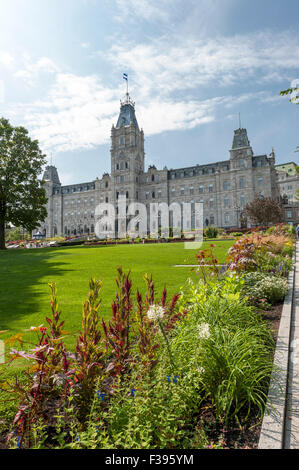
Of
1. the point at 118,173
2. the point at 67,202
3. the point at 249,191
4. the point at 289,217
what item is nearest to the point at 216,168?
the point at 249,191

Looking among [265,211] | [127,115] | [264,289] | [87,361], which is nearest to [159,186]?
[127,115]

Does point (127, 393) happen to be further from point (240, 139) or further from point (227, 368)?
point (240, 139)

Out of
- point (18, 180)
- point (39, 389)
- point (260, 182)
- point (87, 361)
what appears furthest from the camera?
point (260, 182)

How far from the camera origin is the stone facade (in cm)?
6444

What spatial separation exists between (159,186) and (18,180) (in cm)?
4871

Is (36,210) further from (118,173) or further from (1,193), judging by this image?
(118,173)

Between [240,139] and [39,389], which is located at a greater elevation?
[240,139]

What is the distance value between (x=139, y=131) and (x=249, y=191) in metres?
36.6

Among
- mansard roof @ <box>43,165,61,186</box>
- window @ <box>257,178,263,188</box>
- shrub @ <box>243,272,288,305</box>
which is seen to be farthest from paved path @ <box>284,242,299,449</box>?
mansard roof @ <box>43,165,61,186</box>

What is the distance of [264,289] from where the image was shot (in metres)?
5.91

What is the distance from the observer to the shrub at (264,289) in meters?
5.64

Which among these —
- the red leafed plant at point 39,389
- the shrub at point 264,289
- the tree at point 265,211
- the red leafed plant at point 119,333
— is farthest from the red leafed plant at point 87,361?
the tree at point 265,211

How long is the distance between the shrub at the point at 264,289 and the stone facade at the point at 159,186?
→ 55.2 meters

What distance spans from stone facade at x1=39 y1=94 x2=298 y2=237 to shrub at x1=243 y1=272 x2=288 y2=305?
55188 mm
